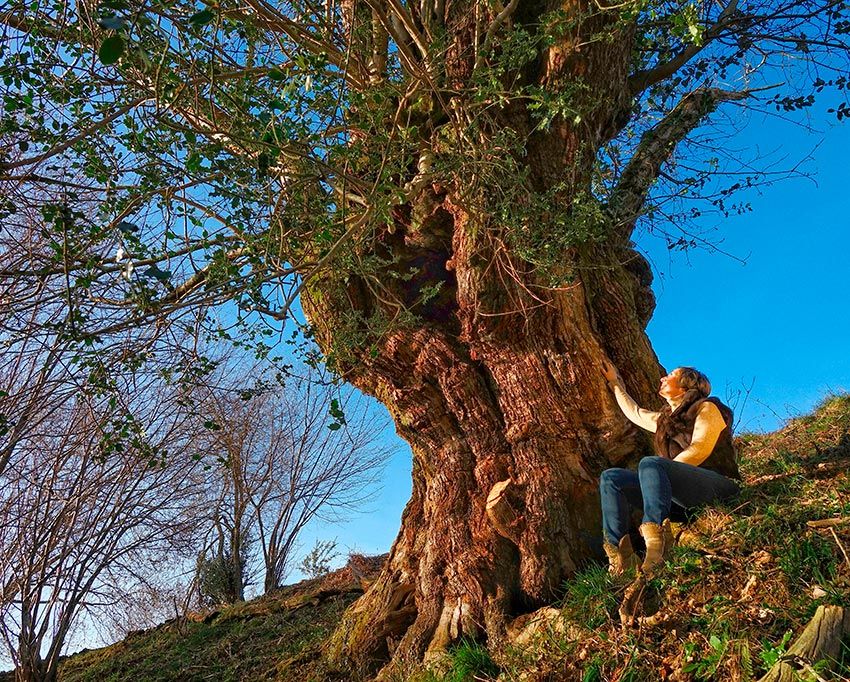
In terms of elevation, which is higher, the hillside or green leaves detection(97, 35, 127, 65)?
green leaves detection(97, 35, 127, 65)

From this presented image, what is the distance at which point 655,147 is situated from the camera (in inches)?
205

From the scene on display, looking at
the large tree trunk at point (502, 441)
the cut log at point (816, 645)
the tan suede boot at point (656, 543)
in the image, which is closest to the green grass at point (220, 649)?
the large tree trunk at point (502, 441)

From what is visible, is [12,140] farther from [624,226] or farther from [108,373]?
[624,226]

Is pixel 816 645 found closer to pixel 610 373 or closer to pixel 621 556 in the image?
pixel 621 556

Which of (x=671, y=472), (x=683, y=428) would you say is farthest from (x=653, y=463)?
(x=683, y=428)

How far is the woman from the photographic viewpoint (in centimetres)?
403

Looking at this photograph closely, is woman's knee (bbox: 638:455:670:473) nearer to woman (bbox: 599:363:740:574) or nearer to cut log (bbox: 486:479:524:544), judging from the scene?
woman (bbox: 599:363:740:574)

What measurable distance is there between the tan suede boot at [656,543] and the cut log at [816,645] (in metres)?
1.04

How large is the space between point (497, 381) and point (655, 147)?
248cm

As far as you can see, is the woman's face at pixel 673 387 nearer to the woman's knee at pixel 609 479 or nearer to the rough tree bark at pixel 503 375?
the rough tree bark at pixel 503 375

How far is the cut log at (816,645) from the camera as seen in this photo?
8.73 feet

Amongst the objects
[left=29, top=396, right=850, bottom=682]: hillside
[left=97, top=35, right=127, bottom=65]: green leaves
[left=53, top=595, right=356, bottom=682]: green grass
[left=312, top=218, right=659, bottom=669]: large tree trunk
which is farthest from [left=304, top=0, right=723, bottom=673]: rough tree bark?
[left=97, top=35, right=127, bottom=65]: green leaves

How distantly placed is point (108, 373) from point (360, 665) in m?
3.11

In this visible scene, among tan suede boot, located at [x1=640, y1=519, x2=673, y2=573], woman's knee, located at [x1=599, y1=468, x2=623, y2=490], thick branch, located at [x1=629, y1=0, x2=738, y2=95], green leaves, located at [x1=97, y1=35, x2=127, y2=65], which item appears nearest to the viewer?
green leaves, located at [x1=97, y1=35, x2=127, y2=65]
